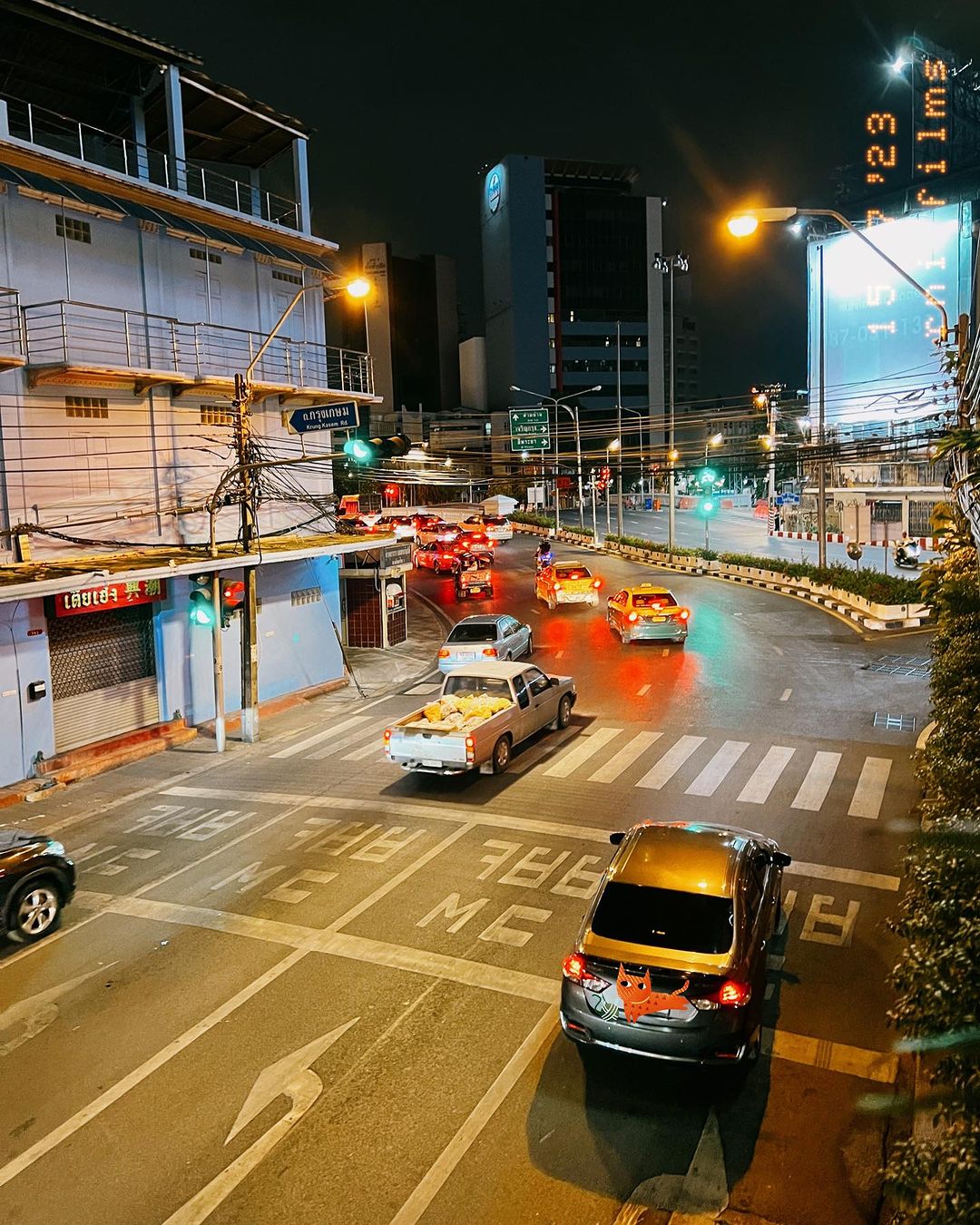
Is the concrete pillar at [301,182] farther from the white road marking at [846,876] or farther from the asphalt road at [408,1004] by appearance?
A: the white road marking at [846,876]

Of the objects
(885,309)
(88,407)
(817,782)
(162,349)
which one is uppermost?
(885,309)

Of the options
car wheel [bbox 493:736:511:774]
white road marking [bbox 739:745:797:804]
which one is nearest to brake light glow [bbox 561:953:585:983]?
white road marking [bbox 739:745:797:804]

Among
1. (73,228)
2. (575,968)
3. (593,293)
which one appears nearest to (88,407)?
(73,228)

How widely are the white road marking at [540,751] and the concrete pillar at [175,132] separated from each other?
14355mm

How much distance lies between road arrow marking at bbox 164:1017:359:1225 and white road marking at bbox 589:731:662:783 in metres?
7.98

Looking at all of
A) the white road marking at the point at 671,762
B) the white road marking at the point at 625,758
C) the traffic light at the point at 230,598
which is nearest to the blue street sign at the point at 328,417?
the traffic light at the point at 230,598

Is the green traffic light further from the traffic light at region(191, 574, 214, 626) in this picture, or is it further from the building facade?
the traffic light at region(191, 574, 214, 626)

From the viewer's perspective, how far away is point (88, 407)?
18453 mm

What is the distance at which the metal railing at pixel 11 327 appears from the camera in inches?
662

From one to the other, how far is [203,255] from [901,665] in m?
19.8

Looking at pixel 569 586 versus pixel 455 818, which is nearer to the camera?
pixel 455 818

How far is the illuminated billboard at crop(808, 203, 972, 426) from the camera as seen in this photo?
6062 centimetres

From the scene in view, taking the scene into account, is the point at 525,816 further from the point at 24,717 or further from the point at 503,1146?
the point at 24,717

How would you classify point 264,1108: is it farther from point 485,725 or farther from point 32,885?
point 485,725
